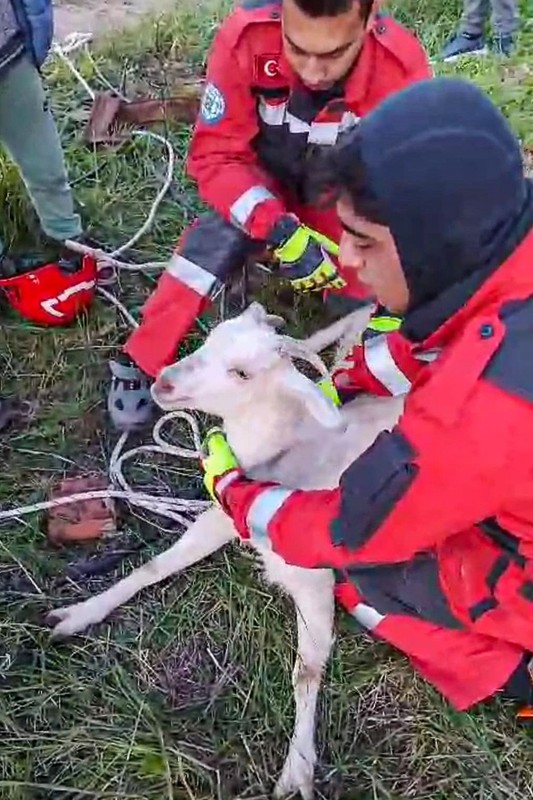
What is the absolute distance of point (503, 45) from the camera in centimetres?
488

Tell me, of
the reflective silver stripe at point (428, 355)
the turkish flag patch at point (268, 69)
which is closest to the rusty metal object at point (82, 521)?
the reflective silver stripe at point (428, 355)

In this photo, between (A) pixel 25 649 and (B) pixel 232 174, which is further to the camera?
(B) pixel 232 174

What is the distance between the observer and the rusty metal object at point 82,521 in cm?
275

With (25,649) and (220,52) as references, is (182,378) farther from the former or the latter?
(220,52)

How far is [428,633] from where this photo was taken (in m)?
2.29

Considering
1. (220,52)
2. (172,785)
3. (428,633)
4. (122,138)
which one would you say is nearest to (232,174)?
(220,52)

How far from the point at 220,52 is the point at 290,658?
1.66m

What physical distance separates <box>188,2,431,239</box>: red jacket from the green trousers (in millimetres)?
470

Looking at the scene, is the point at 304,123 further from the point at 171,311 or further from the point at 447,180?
the point at 447,180

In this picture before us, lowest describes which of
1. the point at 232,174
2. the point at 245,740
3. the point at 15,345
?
the point at 245,740

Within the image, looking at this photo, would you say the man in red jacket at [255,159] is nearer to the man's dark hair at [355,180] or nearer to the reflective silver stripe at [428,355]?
the reflective silver stripe at [428,355]

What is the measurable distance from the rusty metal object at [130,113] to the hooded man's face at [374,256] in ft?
8.14

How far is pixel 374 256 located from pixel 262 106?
4.65ft

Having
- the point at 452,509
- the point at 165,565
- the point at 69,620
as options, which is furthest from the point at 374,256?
the point at 69,620
